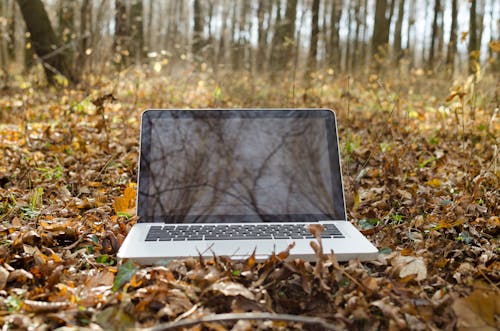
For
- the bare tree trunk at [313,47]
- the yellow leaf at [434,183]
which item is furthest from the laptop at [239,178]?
the bare tree trunk at [313,47]

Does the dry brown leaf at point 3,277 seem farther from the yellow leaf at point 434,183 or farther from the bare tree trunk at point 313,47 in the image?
the bare tree trunk at point 313,47

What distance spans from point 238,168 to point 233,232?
0.41 meters

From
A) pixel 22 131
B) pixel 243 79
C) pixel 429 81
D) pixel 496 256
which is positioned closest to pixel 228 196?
pixel 496 256

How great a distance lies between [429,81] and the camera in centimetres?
1006

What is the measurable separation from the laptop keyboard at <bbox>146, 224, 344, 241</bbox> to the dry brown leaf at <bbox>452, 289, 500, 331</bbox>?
0.61m

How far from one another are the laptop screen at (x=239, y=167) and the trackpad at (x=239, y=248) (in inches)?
9.6

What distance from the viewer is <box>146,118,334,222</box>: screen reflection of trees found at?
234cm

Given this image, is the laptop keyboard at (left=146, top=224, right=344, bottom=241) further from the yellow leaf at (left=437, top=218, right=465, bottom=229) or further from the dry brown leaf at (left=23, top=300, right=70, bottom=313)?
the yellow leaf at (left=437, top=218, right=465, bottom=229)

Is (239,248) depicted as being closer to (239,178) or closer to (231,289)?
(231,289)

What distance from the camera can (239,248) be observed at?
2012 mm

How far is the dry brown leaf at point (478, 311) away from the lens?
163 cm

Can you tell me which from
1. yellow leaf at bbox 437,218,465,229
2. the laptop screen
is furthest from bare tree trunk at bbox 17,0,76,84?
yellow leaf at bbox 437,218,465,229

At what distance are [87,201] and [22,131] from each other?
9.33ft

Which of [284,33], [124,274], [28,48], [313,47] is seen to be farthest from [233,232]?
[284,33]
